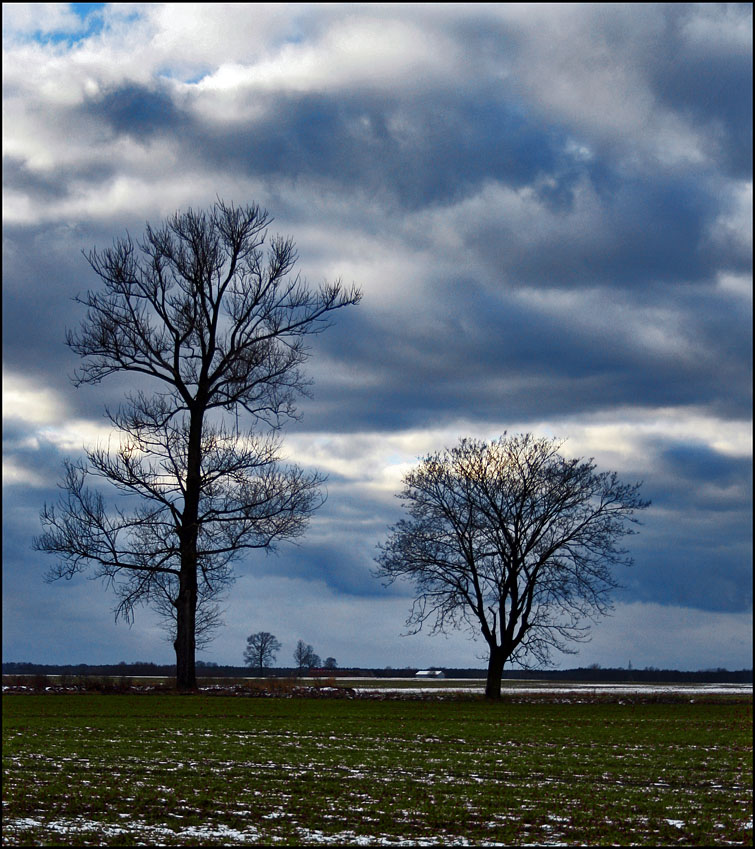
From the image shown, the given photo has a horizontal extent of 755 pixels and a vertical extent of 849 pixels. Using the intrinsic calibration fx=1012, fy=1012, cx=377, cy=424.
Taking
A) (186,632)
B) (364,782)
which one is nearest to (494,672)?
(186,632)

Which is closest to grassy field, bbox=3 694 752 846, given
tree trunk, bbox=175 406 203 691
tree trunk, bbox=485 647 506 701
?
tree trunk, bbox=175 406 203 691

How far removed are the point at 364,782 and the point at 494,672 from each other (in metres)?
30.8

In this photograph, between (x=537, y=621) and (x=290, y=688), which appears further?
(x=537, y=621)

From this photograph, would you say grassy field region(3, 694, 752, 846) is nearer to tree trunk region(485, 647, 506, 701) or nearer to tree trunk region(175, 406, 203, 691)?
tree trunk region(175, 406, 203, 691)

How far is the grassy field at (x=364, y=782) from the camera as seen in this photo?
10.0 m

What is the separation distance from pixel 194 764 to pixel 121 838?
5.65m

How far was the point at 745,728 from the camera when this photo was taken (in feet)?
84.9

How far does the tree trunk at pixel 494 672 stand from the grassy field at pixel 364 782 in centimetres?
1736

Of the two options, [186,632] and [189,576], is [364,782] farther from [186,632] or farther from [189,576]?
[186,632]

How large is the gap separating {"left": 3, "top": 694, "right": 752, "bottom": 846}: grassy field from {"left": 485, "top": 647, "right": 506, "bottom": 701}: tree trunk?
17364 millimetres

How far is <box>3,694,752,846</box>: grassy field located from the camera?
10.0 meters

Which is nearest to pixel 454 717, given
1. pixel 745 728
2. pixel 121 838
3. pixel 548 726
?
pixel 548 726

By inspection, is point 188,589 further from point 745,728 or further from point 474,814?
point 474,814

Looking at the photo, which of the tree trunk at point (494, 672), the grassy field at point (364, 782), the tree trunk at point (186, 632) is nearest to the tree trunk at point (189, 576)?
the tree trunk at point (186, 632)
